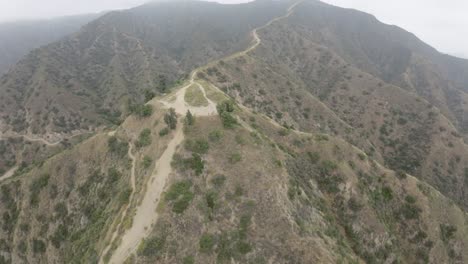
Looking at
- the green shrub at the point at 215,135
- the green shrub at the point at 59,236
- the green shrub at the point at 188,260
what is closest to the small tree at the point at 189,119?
the green shrub at the point at 215,135

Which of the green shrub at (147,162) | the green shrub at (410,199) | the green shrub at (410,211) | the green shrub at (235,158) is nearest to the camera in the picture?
the green shrub at (235,158)

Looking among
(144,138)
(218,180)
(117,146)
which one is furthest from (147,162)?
(117,146)

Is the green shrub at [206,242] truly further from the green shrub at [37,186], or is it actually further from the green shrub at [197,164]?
the green shrub at [37,186]

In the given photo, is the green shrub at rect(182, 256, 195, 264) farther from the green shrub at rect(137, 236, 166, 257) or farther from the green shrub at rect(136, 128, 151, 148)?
the green shrub at rect(136, 128, 151, 148)

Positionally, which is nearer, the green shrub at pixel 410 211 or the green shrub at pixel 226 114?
the green shrub at pixel 226 114

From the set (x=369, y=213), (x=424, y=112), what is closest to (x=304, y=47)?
(x=424, y=112)

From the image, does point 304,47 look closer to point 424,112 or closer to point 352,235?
point 424,112
